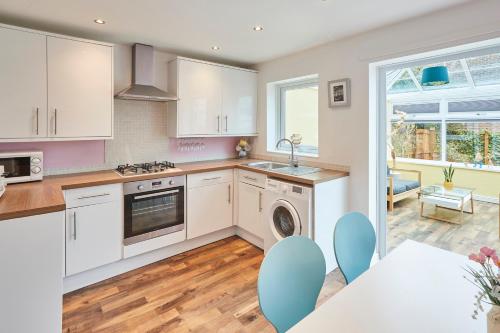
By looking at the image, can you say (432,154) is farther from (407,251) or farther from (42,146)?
(42,146)

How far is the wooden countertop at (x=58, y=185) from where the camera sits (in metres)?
1.72

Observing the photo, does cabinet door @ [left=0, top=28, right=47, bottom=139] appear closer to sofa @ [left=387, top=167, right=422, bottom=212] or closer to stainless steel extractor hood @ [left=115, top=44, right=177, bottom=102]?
stainless steel extractor hood @ [left=115, top=44, right=177, bottom=102]

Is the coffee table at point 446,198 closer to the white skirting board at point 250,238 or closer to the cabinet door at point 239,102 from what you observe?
the white skirting board at point 250,238

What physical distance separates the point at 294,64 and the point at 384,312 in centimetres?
303

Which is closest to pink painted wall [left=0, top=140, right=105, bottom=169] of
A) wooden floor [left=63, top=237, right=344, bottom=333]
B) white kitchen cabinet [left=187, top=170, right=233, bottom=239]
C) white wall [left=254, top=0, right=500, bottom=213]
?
white kitchen cabinet [left=187, top=170, right=233, bottom=239]

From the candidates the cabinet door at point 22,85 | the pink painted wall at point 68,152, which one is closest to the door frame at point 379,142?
the pink painted wall at point 68,152

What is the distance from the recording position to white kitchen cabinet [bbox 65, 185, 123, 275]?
94.6 inches

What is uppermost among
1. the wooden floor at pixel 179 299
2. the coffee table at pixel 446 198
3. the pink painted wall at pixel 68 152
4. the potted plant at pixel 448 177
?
the pink painted wall at pixel 68 152

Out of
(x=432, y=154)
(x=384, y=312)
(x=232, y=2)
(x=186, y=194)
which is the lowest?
(x=384, y=312)

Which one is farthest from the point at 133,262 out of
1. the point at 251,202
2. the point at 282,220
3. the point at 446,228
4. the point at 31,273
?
the point at 446,228

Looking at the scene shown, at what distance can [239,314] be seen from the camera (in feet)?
7.14

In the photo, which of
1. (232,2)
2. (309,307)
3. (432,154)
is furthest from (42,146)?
(432,154)

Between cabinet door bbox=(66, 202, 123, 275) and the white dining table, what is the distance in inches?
86.9

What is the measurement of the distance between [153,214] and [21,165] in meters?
Answer: 1.18
